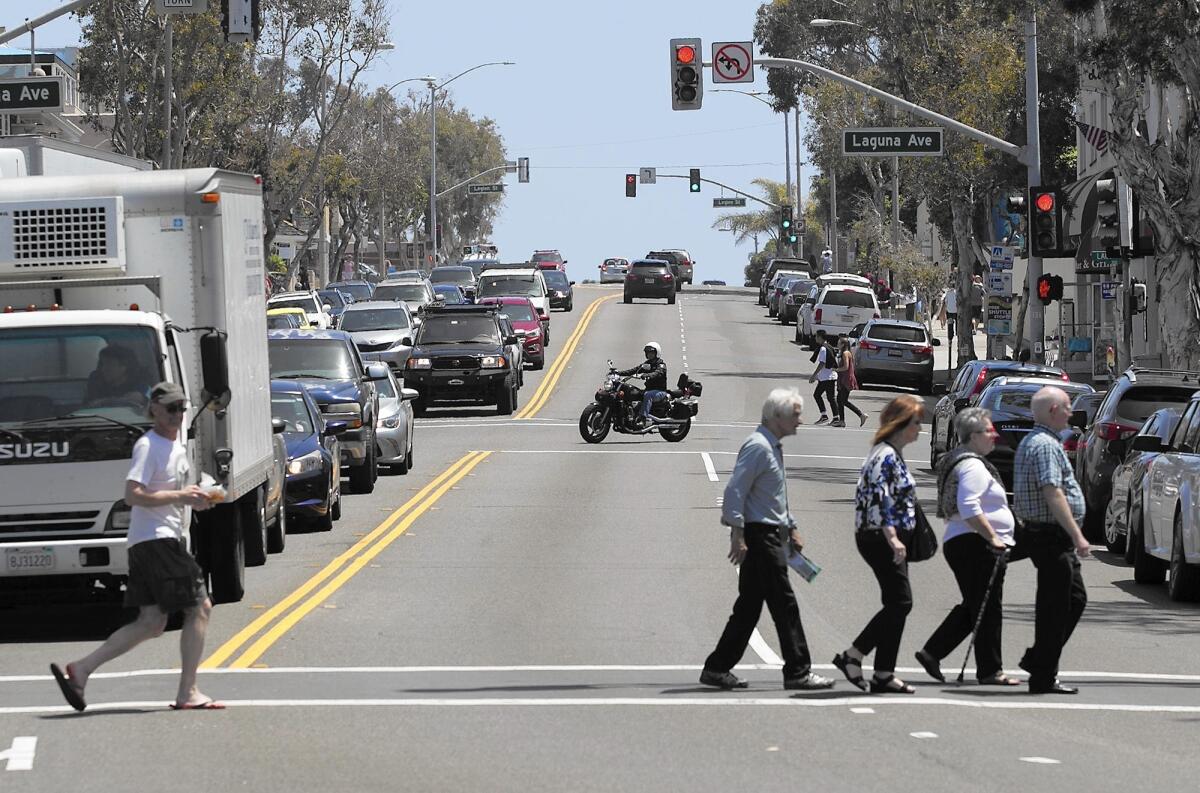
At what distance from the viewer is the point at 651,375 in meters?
34.9

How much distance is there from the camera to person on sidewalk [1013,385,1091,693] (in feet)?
38.8

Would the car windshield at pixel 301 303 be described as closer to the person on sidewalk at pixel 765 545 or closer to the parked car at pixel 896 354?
the parked car at pixel 896 354

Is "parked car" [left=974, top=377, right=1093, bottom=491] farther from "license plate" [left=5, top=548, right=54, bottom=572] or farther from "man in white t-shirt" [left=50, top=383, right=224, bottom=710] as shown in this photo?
"man in white t-shirt" [left=50, top=383, right=224, bottom=710]

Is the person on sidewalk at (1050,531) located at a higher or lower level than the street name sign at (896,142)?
lower

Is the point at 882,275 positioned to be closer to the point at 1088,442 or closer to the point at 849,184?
the point at 849,184

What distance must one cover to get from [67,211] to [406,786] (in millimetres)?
7220

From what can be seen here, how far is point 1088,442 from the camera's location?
23109 millimetres

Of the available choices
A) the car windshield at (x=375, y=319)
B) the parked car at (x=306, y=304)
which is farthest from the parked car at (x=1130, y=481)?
the parked car at (x=306, y=304)

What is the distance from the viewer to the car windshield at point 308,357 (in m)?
27.3

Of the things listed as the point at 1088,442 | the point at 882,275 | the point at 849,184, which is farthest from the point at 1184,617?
the point at 849,184

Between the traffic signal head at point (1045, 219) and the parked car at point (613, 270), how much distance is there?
84.5m

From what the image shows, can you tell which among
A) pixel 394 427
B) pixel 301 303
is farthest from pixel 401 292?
pixel 394 427

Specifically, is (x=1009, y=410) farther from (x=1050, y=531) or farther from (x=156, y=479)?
(x=156, y=479)

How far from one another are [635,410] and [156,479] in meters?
24.6
